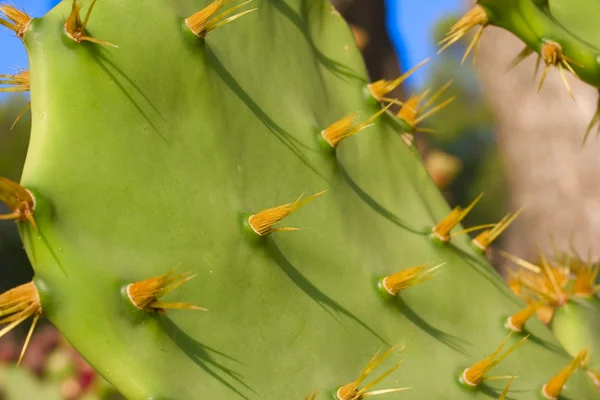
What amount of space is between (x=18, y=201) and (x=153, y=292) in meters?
0.13

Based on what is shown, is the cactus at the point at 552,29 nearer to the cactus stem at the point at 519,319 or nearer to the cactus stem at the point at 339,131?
the cactus stem at the point at 519,319

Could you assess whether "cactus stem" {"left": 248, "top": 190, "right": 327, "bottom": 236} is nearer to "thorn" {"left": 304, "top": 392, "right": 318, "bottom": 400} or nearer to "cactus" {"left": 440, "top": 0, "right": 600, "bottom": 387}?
"thorn" {"left": 304, "top": 392, "right": 318, "bottom": 400}

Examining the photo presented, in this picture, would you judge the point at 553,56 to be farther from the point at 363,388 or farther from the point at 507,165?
the point at 507,165

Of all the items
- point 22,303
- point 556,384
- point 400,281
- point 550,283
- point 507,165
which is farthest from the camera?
point 507,165

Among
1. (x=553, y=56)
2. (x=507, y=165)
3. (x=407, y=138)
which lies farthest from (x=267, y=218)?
(x=507, y=165)

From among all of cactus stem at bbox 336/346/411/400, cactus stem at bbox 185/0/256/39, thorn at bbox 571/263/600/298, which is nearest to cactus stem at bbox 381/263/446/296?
cactus stem at bbox 336/346/411/400

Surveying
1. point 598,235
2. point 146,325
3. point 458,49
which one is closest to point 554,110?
point 598,235

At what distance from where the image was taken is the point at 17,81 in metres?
0.79

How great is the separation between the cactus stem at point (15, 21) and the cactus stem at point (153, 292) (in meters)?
0.26

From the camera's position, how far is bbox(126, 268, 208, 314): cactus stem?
26.2 inches

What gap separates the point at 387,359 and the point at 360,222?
0.57ft

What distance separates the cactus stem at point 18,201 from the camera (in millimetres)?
623

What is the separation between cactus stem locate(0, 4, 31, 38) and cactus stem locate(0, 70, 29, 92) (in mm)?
66

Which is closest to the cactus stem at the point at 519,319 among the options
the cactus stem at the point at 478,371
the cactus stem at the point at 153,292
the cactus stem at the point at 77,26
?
the cactus stem at the point at 478,371
